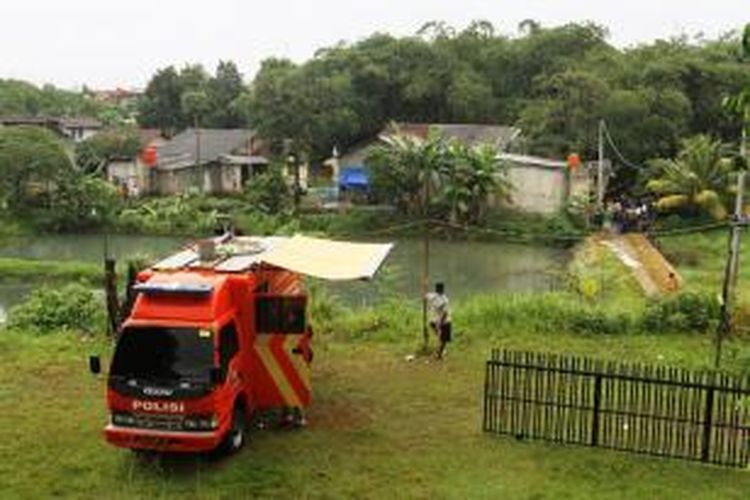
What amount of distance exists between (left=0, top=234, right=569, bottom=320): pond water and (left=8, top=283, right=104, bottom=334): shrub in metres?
7.21

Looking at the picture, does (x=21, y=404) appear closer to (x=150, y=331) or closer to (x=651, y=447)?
(x=150, y=331)

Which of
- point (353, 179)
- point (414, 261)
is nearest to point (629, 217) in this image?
point (414, 261)

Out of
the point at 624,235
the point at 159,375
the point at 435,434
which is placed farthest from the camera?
the point at 624,235

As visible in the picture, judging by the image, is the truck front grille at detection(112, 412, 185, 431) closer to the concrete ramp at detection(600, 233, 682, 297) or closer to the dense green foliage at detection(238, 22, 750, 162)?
the concrete ramp at detection(600, 233, 682, 297)

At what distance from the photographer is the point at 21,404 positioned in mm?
13836

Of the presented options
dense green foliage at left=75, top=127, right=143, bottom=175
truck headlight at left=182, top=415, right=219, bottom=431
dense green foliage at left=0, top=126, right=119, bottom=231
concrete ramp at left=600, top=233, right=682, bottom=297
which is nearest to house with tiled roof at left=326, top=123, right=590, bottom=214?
concrete ramp at left=600, top=233, right=682, bottom=297

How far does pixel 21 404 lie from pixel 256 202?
3054 centimetres

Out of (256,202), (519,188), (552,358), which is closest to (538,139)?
(519,188)

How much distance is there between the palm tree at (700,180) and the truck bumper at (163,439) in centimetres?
A: 2918

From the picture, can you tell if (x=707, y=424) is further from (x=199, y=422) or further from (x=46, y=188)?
(x=46, y=188)

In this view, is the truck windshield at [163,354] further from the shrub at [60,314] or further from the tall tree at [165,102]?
the tall tree at [165,102]

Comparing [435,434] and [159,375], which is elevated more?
[159,375]

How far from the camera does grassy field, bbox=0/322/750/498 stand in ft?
34.7

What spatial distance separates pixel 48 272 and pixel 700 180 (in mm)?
24713
